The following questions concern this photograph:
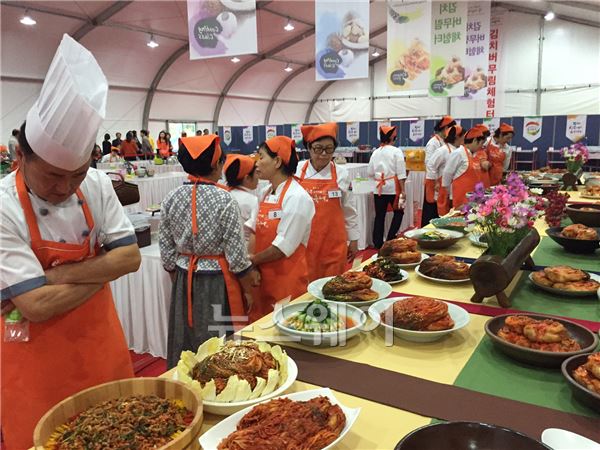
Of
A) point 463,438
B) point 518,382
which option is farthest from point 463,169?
point 463,438

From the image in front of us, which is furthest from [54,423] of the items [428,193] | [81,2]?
[81,2]

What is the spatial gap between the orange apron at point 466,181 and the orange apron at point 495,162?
2.35 feet

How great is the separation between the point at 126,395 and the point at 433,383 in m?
0.75

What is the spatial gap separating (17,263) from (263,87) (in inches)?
781

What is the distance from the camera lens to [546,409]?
1.07 metres

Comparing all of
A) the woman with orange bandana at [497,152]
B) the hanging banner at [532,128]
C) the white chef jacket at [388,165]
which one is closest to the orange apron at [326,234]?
the white chef jacket at [388,165]

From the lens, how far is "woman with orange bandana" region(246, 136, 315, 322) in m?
2.31

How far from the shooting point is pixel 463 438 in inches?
36.3

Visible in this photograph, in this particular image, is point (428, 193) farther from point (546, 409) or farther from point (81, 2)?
point (81, 2)

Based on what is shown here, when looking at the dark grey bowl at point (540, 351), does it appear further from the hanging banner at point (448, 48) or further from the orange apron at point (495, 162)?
the hanging banner at point (448, 48)

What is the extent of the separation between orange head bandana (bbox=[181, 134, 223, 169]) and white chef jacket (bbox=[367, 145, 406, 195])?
395 centimetres

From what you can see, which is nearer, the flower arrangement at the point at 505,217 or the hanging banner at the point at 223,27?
the flower arrangement at the point at 505,217

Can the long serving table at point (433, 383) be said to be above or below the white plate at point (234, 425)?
below

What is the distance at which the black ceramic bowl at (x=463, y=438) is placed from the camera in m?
0.89
